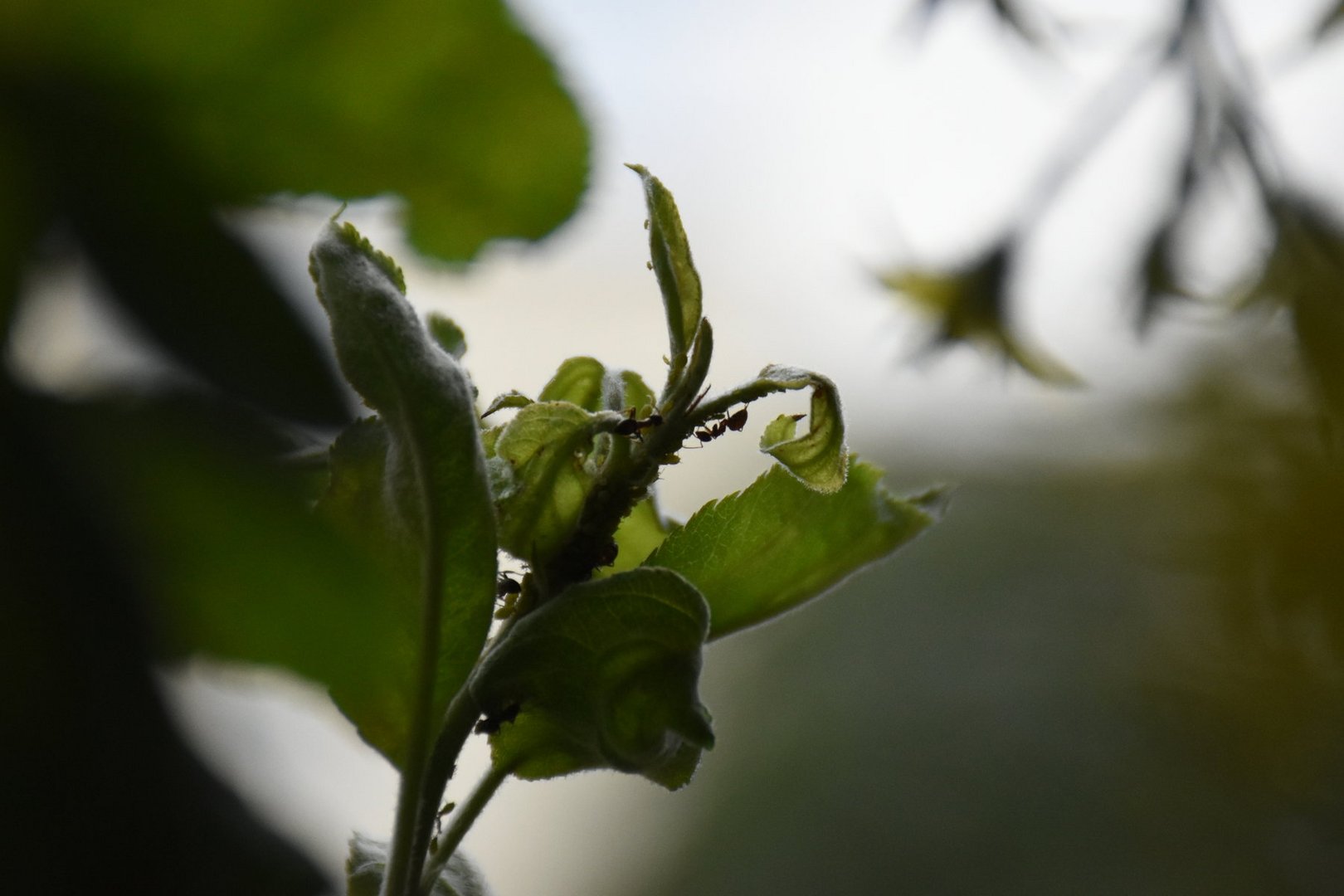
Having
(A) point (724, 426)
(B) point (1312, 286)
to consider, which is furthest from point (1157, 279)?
(A) point (724, 426)

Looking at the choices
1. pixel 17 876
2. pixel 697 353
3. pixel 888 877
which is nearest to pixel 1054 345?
pixel 888 877

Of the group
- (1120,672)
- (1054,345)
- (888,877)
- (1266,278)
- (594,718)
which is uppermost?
(594,718)

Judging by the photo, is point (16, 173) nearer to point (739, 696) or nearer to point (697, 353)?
point (697, 353)

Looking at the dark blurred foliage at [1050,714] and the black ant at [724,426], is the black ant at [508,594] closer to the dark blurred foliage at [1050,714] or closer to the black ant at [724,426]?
the black ant at [724,426]

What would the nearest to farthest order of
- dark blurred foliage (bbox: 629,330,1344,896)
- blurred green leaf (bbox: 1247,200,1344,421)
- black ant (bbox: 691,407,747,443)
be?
black ant (bbox: 691,407,747,443) < blurred green leaf (bbox: 1247,200,1344,421) < dark blurred foliage (bbox: 629,330,1344,896)

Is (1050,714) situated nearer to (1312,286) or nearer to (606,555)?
(1312,286)

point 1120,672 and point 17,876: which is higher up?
point 17,876

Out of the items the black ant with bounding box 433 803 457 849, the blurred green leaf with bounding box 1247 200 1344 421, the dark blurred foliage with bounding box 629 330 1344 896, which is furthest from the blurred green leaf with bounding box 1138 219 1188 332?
the black ant with bounding box 433 803 457 849

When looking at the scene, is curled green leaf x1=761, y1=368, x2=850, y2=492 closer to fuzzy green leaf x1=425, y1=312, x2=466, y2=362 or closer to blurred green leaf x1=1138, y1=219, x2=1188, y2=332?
fuzzy green leaf x1=425, y1=312, x2=466, y2=362
